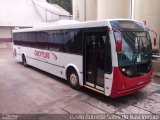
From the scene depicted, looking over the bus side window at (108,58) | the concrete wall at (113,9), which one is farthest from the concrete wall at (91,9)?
the bus side window at (108,58)

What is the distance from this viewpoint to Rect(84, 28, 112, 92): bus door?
7.07m

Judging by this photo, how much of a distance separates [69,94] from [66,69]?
4.42ft

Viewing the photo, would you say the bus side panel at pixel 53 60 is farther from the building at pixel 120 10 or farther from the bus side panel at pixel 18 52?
the building at pixel 120 10

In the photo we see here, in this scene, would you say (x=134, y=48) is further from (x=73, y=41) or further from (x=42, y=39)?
(x=42, y=39)

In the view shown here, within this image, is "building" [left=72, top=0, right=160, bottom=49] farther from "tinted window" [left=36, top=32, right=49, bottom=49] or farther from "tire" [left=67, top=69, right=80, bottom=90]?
"tinted window" [left=36, top=32, right=49, bottom=49]

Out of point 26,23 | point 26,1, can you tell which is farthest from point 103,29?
point 26,1

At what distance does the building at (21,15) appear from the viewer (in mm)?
31109

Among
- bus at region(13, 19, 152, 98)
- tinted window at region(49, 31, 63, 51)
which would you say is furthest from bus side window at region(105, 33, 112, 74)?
tinted window at region(49, 31, 63, 51)

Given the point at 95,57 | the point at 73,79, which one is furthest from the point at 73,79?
the point at 95,57

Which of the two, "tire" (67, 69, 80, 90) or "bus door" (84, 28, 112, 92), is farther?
"tire" (67, 69, 80, 90)

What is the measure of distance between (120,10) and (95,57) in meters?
8.16

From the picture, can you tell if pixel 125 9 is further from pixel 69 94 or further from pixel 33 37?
pixel 69 94

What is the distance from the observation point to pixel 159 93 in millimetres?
8242

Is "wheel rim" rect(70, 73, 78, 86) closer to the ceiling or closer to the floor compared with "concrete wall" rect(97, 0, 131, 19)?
closer to the floor
